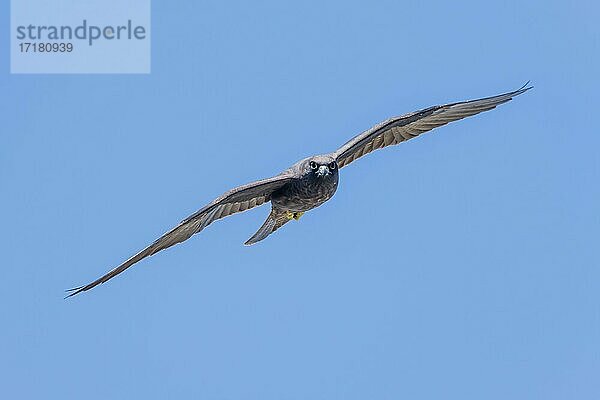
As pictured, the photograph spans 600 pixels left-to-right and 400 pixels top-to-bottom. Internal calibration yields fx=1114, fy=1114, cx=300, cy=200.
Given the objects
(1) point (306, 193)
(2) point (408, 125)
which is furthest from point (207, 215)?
(2) point (408, 125)

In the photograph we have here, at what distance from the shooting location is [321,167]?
24562 mm

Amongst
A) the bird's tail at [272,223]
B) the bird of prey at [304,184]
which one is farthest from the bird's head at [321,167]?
the bird's tail at [272,223]

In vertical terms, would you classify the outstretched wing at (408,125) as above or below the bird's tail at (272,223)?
above

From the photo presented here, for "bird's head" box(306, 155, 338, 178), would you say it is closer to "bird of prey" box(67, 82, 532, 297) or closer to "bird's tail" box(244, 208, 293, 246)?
"bird of prey" box(67, 82, 532, 297)

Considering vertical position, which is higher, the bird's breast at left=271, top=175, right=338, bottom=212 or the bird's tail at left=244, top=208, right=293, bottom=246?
the bird's breast at left=271, top=175, right=338, bottom=212

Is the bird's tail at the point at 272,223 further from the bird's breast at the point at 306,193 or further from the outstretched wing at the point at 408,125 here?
the outstretched wing at the point at 408,125

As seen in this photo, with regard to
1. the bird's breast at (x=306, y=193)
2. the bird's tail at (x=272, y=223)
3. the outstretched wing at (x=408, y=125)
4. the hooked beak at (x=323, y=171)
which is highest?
the outstretched wing at (x=408, y=125)

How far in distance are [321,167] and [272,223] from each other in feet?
8.86

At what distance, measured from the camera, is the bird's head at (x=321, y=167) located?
80.5 ft

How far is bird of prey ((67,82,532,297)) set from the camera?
2431 centimetres

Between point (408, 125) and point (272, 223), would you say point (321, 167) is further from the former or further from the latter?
point (408, 125)

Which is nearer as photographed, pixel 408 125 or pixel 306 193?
pixel 306 193

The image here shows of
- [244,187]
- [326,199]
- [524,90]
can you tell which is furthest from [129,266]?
[524,90]

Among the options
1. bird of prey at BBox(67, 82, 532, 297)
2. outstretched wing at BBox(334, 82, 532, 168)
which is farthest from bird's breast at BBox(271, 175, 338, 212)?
outstretched wing at BBox(334, 82, 532, 168)
